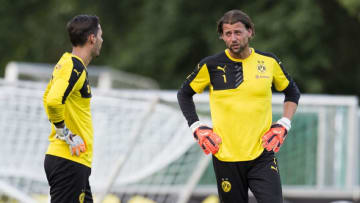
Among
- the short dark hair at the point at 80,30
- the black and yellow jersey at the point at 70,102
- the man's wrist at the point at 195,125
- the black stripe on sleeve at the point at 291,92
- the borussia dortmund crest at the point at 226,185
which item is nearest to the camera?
the black and yellow jersey at the point at 70,102

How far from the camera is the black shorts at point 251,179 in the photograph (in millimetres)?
5492

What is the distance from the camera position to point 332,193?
33.7ft

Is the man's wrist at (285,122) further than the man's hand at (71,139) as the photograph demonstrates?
Yes

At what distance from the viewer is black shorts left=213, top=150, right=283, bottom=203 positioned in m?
5.49

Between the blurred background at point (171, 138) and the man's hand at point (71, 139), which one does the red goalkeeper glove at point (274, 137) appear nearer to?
the man's hand at point (71, 139)

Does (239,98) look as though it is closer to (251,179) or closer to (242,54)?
(242,54)

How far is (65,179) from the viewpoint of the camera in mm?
5379

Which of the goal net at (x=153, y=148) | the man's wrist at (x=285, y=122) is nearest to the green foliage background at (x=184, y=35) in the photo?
the goal net at (x=153, y=148)

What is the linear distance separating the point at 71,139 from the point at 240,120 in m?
1.21

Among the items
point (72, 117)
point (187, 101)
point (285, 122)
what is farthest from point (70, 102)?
point (285, 122)

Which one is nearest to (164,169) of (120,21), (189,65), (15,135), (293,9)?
(15,135)

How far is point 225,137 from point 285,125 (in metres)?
0.53

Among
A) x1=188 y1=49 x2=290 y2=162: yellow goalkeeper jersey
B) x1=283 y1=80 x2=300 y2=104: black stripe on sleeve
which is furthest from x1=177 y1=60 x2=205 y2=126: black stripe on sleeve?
x1=283 y1=80 x2=300 y2=104: black stripe on sleeve

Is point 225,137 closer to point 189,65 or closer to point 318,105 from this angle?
point 318,105
